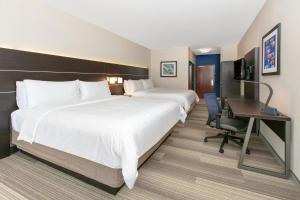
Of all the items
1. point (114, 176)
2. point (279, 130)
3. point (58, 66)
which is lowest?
point (114, 176)

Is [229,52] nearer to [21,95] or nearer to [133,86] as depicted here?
[133,86]

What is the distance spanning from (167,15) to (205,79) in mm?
5994

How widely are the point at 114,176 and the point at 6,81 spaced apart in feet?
7.29

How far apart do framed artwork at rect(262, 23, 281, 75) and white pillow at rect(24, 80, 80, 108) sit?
11.0 feet

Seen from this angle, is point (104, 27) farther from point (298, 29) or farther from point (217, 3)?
point (298, 29)

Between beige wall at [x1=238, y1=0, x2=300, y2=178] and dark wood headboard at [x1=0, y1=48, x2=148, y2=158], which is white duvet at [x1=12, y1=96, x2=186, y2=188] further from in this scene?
beige wall at [x1=238, y1=0, x2=300, y2=178]

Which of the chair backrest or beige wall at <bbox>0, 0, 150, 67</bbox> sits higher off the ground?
beige wall at <bbox>0, 0, 150, 67</bbox>

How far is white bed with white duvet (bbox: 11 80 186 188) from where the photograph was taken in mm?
1452

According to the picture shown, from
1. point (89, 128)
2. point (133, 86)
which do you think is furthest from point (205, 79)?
point (89, 128)

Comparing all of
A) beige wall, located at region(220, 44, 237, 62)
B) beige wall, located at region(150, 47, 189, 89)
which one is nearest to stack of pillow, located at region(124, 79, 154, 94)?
beige wall, located at region(150, 47, 189, 89)

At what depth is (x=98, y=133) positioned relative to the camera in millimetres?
1526

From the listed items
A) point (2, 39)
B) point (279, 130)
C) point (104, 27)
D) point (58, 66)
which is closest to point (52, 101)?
point (58, 66)

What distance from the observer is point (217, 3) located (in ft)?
9.53

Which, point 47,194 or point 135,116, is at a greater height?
point 135,116
